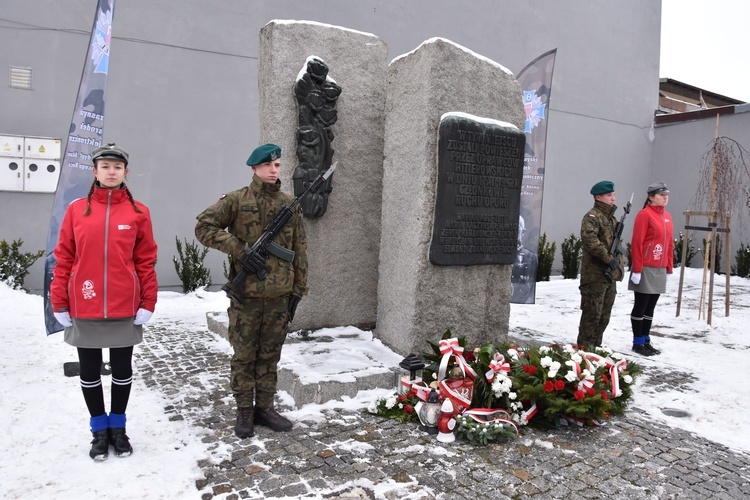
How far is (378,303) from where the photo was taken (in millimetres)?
4707

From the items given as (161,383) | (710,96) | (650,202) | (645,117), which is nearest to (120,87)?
(161,383)

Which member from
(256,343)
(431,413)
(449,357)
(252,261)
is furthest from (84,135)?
(431,413)

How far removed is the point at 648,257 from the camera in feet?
18.1

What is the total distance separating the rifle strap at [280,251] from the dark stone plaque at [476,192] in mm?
1280

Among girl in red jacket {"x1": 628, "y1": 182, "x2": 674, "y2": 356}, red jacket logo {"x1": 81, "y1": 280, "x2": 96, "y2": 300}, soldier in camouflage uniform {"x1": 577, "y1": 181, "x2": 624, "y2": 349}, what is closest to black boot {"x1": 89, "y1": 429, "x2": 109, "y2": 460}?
red jacket logo {"x1": 81, "y1": 280, "x2": 96, "y2": 300}

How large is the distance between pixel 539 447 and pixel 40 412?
3.12 m

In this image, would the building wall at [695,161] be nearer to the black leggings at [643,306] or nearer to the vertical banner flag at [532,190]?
the vertical banner flag at [532,190]

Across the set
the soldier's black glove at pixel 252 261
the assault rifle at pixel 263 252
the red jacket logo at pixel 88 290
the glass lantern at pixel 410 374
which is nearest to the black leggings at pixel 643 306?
the glass lantern at pixel 410 374

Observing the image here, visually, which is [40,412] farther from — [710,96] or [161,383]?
[710,96]

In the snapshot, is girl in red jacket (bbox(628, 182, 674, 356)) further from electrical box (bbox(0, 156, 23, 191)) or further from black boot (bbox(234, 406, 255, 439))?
electrical box (bbox(0, 156, 23, 191))

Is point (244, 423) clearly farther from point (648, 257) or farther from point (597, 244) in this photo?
point (648, 257)

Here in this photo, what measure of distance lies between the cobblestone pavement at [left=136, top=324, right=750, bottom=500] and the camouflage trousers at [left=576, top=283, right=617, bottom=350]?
1487 millimetres

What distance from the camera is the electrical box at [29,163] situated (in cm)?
696

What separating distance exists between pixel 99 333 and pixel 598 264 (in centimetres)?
415
